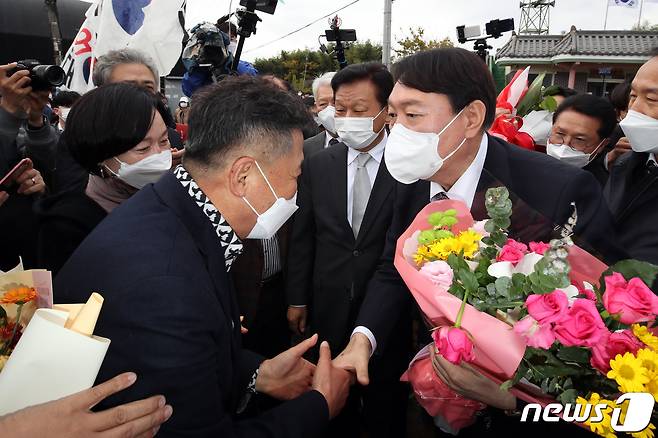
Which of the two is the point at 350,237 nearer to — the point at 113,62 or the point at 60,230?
the point at 60,230

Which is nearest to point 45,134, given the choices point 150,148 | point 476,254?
point 150,148

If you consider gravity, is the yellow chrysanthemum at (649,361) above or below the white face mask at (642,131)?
below

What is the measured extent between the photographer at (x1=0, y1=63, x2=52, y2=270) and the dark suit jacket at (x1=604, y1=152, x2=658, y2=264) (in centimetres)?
295

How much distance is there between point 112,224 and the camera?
142 cm

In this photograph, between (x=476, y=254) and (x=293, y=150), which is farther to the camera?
(x=293, y=150)

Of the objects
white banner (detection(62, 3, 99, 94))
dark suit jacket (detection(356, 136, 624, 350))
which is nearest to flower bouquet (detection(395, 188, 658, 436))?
dark suit jacket (detection(356, 136, 624, 350))

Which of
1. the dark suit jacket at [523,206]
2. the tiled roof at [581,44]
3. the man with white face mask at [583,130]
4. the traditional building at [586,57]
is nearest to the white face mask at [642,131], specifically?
the dark suit jacket at [523,206]

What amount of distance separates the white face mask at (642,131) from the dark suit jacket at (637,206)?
13cm

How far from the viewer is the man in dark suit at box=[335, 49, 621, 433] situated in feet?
6.10

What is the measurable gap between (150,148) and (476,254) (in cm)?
170

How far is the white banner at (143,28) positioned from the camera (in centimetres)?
385

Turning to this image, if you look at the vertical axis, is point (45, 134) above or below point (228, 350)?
above

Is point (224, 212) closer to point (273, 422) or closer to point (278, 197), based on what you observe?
point (278, 197)

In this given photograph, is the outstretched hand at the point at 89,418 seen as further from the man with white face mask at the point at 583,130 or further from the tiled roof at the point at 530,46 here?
the tiled roof at the point at 530,46
